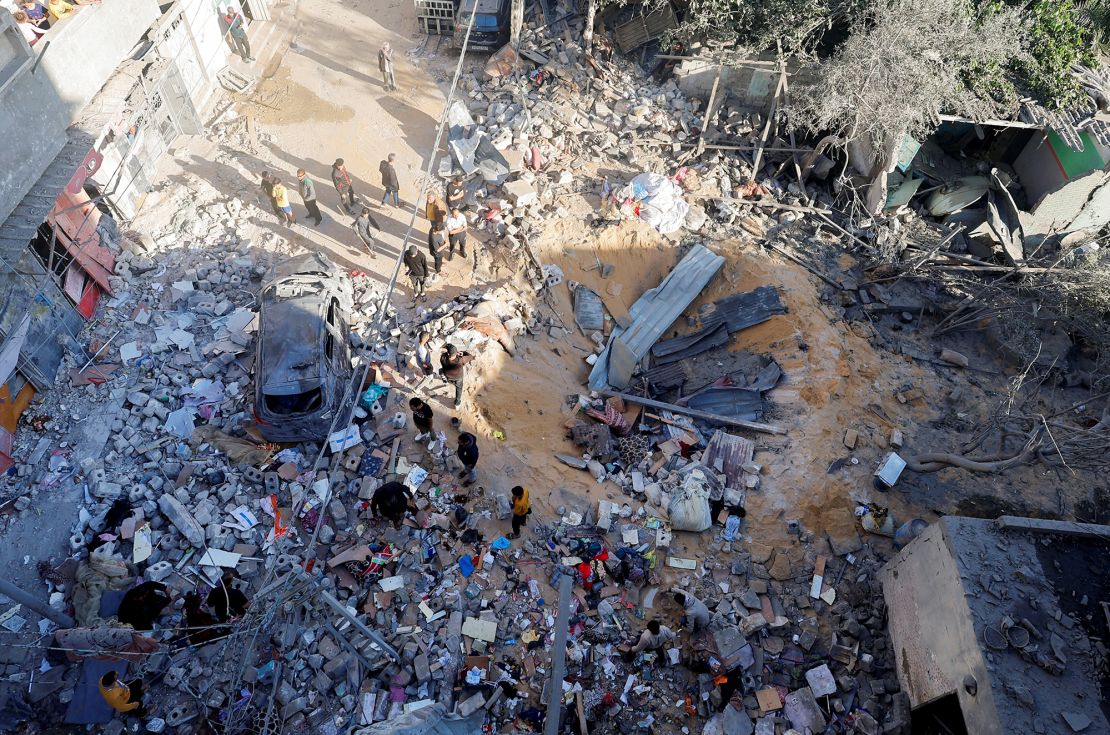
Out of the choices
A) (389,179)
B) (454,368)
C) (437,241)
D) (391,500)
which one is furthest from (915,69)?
(391,500)

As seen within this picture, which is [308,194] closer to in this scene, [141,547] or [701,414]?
[141,547]

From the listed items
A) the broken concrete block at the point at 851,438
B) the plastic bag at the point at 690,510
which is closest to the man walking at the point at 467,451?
the plastic bag at the point at 690,510

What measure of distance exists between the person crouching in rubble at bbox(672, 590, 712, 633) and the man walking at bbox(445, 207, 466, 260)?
8044mm

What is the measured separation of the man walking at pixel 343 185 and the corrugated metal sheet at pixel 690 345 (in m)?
7.65

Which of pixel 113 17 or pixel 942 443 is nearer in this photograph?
pixel 942 443

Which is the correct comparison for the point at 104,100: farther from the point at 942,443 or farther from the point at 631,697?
the point at 942,443

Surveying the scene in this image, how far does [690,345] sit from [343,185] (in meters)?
8.34

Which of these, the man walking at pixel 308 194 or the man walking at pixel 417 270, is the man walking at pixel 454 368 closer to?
the man walking at pixel 417 270

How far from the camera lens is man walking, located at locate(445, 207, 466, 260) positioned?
12.8 meters

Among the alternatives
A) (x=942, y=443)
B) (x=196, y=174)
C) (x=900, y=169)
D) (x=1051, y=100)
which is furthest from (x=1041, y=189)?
(x=196, y=174)

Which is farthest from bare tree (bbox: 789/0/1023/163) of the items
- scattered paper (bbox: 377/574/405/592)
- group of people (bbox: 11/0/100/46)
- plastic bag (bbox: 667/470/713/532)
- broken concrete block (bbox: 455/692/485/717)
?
group of people (bbox: 11/0/100/46)

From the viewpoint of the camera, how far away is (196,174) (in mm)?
15445

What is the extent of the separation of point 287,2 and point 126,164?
10.3 metres

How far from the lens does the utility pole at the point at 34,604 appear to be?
6750mm
